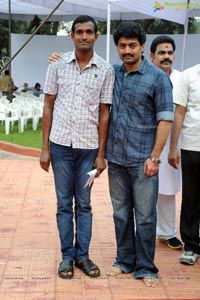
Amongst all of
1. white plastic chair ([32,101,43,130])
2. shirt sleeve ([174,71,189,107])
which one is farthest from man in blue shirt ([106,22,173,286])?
white plastic chair ([32,101,43,130])

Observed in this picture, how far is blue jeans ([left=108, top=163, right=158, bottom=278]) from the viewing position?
3312mm

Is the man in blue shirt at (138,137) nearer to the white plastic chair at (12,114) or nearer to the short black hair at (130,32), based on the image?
the short black hair at (130,32)

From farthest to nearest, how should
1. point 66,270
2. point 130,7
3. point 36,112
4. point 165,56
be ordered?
point 36,112, point 130,7, point 165,56, point 66,270

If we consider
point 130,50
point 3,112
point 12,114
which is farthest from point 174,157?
point 12,114

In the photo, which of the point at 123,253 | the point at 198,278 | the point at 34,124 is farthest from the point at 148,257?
the point at 34,124

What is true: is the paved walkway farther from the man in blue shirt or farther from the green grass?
the green grass

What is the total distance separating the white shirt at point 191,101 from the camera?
11.9ft

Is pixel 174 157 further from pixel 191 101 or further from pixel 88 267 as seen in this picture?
pixel 88 267

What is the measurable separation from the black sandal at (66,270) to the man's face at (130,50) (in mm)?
1543

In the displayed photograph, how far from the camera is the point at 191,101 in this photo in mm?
3670

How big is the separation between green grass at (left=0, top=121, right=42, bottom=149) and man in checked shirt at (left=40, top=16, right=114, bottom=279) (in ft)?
20.1

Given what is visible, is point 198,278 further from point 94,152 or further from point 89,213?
point 94,152

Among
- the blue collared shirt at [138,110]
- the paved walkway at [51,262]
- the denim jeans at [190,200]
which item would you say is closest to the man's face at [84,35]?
the blue collared shirt at [138,110]

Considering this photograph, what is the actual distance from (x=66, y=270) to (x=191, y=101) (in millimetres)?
1599
